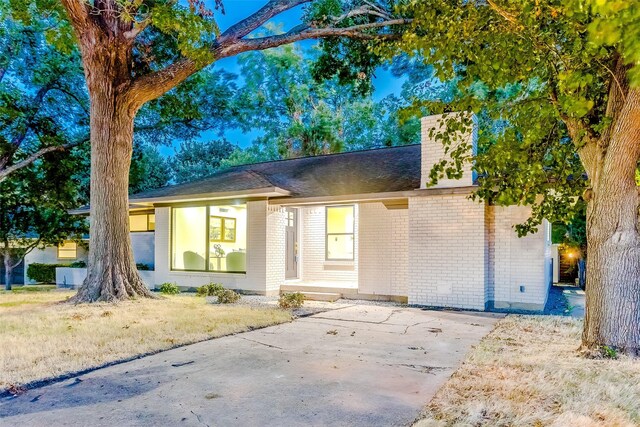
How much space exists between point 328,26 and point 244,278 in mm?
6764

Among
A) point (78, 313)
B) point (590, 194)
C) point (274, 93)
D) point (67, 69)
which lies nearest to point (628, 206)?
point (590, 194)

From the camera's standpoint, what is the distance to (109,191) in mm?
9375

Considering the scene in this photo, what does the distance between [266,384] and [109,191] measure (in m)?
7.23

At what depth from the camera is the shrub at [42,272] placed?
1867cm

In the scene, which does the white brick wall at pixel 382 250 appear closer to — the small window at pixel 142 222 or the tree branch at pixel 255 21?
the tree branch at pixel 255 21

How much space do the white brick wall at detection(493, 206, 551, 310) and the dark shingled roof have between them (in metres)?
2.07

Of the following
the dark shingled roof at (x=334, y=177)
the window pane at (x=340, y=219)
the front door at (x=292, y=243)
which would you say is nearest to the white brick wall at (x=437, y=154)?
the dark shingled roof at (x=334, y=177)

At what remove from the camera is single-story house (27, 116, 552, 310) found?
862cm

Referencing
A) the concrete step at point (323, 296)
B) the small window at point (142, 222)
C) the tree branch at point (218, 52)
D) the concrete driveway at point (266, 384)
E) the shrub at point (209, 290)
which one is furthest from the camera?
the small window at point (142, 222)

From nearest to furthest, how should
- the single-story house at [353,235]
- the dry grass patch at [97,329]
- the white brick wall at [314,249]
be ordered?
1. the dry grass patch at [97,329]
2. the single-story house at [353,235]
3. the white brick wall at [314,249]

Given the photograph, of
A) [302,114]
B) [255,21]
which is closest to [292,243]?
[255,21]

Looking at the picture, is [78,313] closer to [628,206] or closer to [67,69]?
[628,206]

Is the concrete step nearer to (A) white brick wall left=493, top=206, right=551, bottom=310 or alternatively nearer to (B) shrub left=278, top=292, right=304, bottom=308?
(B) shrub left=278, top=292, right=304, bottom=308

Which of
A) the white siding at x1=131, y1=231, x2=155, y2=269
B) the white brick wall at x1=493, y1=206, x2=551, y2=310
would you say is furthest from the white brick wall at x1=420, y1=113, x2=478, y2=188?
the white siding at x1=131, y1=231, x2=155, y2=269
